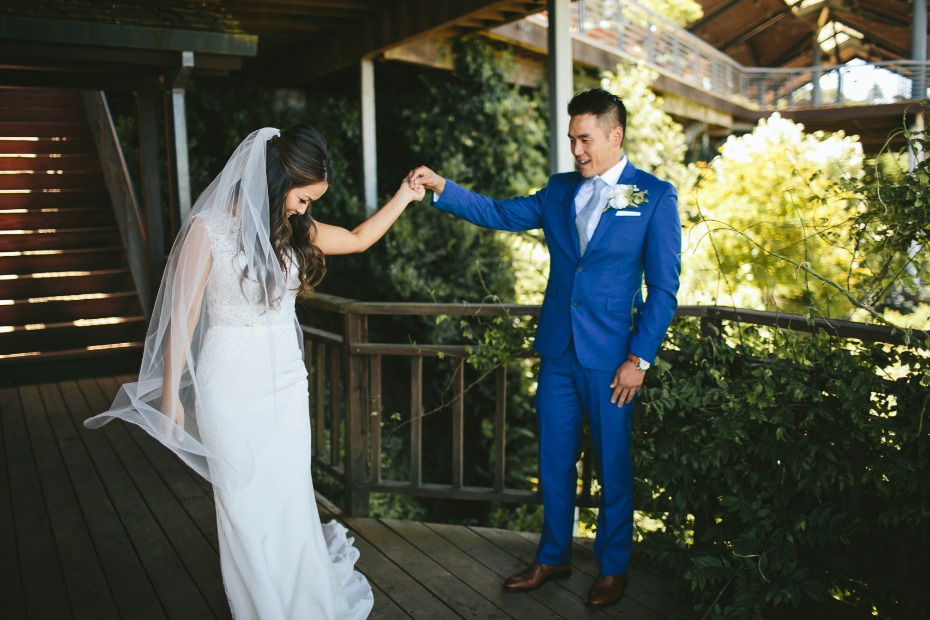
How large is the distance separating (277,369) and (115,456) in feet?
8.40

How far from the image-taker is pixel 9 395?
5.63 meters

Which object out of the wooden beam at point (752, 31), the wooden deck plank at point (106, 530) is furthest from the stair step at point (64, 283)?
the wooden beam at point (752, 31)

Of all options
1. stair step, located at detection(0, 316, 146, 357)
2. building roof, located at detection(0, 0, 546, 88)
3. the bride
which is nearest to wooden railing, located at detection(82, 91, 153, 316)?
stair step, located at detection(0, 316, 146, 357)

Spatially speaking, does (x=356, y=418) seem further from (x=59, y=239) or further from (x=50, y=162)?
(x=50, y=162)

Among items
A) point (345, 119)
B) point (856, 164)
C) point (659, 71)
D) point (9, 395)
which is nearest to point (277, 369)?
point (9, 395)

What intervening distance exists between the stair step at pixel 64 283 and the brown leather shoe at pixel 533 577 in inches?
210

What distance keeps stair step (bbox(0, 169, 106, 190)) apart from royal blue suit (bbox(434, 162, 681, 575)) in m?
6.06

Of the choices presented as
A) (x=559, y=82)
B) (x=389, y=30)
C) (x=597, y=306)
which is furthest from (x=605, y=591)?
(x=389, y=30)

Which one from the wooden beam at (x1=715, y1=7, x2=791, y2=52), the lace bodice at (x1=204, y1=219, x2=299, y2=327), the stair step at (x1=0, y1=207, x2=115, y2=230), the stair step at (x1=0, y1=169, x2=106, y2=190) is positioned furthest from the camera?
the wooden beam at (x1=715, y1=7, x2=791, y2=52)

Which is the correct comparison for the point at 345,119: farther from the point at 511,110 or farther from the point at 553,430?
the point at 553,430

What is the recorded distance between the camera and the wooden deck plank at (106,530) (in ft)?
9.21

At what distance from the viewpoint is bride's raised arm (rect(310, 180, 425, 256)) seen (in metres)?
A: 2.56

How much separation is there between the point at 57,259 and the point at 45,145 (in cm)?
170

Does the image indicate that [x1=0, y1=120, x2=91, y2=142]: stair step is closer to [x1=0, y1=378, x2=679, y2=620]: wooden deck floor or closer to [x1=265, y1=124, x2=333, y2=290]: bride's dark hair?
[x1=0, y1=378, x2=679, y2=620]: wooden deck floor
